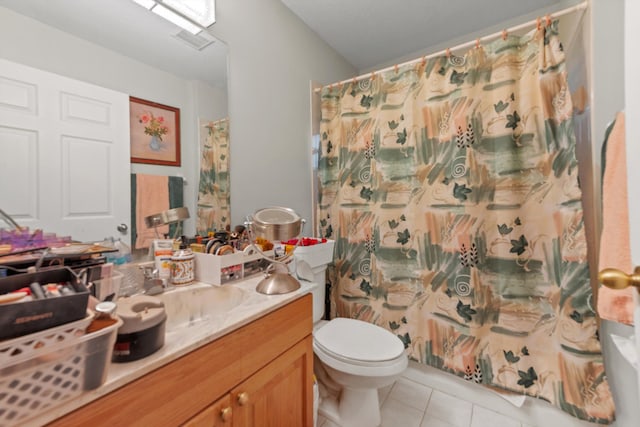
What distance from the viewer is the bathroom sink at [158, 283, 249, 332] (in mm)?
889

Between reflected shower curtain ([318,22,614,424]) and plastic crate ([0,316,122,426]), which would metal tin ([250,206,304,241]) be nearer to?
plastic crate ([0,316,122,426])

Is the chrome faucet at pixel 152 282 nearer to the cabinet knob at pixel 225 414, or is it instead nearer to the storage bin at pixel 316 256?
the cabinet knob at pixel 225 414

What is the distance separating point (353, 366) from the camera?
1157 mm

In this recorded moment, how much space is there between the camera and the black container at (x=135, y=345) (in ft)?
1.65

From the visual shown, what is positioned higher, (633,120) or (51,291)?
(633,120)

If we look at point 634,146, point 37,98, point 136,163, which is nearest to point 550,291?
point 634,146

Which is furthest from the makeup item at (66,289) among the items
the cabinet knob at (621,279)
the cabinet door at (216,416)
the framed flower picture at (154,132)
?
the cabinet knob at (621,279)

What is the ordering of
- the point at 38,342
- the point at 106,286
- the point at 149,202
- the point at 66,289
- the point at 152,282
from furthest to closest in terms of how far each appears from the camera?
the point at 149,202 < the point at 152,282 < the point at 106,286 < the point at 66,289 < the point at 38,342

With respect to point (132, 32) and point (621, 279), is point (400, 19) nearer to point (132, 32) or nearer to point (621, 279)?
point (132, 32)

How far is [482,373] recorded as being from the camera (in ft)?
4.57

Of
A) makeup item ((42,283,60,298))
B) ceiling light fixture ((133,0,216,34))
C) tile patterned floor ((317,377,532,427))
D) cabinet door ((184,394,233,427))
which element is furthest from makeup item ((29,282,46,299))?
tile patterned floor ((317,377,532,427))

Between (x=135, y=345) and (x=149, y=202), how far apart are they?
0.70 m

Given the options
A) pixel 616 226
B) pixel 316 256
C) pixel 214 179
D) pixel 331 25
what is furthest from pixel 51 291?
pixel 331 25

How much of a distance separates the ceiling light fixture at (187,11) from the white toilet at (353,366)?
1.34 meters
